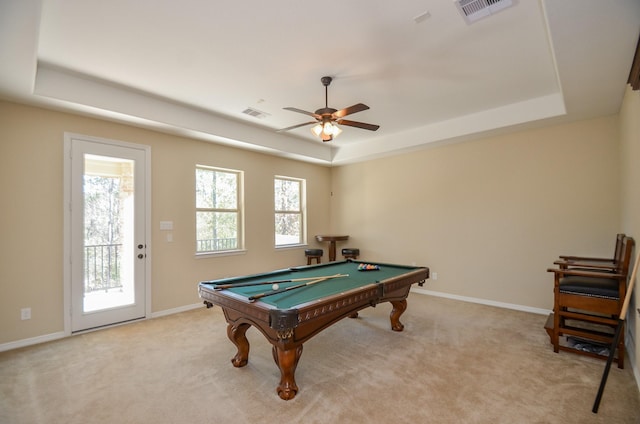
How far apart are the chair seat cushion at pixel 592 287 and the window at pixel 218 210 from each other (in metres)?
4.48

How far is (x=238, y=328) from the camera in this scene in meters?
2.65

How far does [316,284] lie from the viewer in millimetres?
2914

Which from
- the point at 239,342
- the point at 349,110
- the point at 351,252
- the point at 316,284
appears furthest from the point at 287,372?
the point at 351,252

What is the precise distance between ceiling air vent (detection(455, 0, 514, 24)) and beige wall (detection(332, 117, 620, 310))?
2.75m

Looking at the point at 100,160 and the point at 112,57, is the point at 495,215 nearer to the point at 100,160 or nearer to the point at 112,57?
the point at 112,57

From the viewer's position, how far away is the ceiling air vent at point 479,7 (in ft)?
6.98

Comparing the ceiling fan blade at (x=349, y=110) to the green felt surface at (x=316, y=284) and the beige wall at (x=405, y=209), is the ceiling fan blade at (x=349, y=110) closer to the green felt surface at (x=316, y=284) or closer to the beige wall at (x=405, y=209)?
the green felt surface at (x=316, y=284)

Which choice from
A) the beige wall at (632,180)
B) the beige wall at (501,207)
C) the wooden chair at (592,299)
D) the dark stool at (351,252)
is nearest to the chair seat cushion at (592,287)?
the wooden chair at (592,299)

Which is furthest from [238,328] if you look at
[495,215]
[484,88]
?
[495,215]

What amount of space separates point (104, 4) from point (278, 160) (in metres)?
3.78

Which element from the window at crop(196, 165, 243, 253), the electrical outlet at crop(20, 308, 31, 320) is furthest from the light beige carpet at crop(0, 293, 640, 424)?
the window at crop(196, 165, 243, 253)

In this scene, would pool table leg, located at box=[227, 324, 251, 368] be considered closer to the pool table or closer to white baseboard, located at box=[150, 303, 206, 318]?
the pool table

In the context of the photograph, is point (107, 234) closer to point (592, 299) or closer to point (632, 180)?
point (592, 299)

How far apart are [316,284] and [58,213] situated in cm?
308
